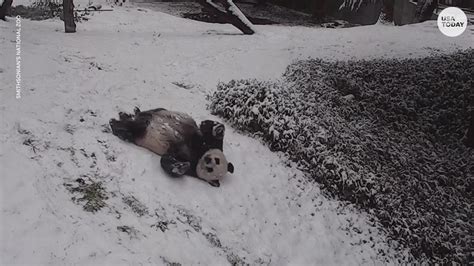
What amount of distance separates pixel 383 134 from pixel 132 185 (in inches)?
172

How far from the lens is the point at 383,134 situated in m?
7.07

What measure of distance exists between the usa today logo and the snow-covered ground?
6.57m

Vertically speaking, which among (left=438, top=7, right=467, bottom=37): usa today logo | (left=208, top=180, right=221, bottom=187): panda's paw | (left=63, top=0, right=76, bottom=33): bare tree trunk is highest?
(left=438, top=7, right=467, bottom=37): usa today logo

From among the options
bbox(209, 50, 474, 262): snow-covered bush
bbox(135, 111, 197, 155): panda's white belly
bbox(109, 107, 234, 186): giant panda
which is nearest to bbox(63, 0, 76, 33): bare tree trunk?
bbox(209, 50, 474, 262): snow-covered bush

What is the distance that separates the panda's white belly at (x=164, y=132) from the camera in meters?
5.34

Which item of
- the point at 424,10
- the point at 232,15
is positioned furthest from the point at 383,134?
the point at 424,10

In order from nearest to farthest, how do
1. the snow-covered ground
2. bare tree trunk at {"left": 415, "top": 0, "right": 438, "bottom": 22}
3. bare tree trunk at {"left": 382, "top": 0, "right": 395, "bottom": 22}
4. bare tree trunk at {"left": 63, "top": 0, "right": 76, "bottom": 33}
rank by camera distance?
1. the snow-covered ground
2. bare tree trunk at {"left": 63, "top": 0, "right": 76, "bottom": 33}
3. bare tree trunk at {"left": 415, "top": 0, "right": 438, "bottom": 22}
4. bare tree trunk at {"left": 382, "top": 0, "right": 395, "bottom": 22}

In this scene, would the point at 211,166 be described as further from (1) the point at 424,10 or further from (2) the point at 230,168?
(1) the point at 424,10

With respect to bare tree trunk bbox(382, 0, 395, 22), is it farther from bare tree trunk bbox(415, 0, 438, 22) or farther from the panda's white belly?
the panda's white belly

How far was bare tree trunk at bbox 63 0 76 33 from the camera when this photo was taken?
32.4 feet

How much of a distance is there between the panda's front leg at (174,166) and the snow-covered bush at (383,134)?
197 centimetres

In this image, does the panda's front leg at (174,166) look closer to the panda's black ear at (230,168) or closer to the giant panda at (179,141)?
the giant panda at (179,141)

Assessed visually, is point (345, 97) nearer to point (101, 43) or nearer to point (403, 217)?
point (403, 217)

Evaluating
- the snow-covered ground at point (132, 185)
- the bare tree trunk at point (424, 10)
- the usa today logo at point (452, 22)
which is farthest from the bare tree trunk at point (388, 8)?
the snow-covered ground at point (132, 185)
